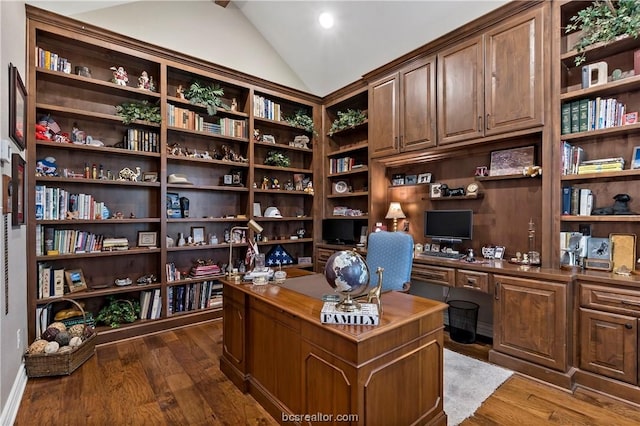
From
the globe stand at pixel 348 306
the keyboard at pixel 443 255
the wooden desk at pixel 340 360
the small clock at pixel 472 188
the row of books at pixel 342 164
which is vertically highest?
the row of books at pixel 342 164

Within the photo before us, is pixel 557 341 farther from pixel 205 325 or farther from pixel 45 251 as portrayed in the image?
pixel 45 251

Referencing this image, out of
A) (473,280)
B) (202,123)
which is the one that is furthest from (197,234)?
(473,280)

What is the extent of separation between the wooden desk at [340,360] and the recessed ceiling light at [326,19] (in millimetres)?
3464

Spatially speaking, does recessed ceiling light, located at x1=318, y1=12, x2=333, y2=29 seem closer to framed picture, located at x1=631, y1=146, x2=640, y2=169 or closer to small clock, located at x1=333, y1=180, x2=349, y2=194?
small clock, located at x1=333, y1=180, x2=349, y2=194

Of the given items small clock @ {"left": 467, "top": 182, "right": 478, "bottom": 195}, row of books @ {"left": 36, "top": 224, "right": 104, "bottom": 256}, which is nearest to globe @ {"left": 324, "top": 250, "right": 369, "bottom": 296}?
small clock @ {"left": 467, "top": 182, "right": 478, "bottom": 195}

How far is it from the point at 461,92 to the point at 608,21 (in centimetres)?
116

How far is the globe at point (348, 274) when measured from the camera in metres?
1.49

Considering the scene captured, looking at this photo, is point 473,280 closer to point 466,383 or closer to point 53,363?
point 466,383

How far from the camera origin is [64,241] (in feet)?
9.76

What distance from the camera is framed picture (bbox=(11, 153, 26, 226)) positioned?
2.08 metres

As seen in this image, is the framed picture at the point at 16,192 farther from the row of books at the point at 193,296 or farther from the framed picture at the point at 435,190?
the framed picture at the point at 435,190

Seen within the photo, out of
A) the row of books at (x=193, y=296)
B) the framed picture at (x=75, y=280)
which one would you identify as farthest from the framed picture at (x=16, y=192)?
the row of books at (x=193, y=296)

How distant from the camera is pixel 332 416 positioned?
146cm

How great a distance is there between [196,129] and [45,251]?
6.46 feet
